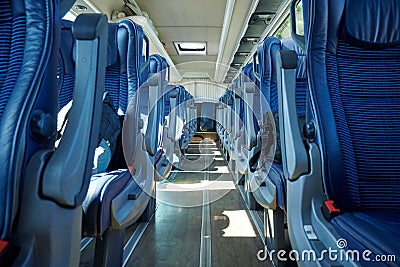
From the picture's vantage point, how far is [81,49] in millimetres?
741

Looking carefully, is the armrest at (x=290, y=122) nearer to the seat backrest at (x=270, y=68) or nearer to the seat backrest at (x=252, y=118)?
the seat backrest at (x=270, y=68)

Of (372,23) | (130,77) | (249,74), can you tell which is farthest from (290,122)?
(249,74)

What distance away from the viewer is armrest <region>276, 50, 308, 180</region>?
0.94 meters

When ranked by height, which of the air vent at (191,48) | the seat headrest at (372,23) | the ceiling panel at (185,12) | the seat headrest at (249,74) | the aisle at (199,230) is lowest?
the aisle at (199,230)

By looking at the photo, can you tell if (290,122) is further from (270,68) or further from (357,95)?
(270,68)

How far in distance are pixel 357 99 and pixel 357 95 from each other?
2 centimetres

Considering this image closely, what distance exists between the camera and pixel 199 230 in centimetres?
206

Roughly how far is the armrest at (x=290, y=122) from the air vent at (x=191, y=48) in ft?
22.0

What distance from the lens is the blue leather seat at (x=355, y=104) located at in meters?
0.87

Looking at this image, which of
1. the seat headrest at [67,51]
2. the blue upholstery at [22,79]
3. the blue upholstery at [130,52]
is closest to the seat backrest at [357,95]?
the blue upholstery at [22,79]

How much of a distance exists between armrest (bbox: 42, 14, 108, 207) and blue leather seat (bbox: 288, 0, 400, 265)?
684mm

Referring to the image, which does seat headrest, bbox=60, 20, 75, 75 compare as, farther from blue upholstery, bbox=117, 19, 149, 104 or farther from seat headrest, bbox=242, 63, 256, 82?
seat headrest, bbox=242, 63, 256, 82

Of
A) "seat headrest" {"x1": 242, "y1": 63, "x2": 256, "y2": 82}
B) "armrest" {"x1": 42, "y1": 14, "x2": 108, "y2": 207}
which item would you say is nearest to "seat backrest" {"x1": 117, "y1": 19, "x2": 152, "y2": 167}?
"armrest" {"x1": 42, "y1": 14, "x2": 108, "y2": 207}

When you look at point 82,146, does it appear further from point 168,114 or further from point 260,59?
point 168,114
